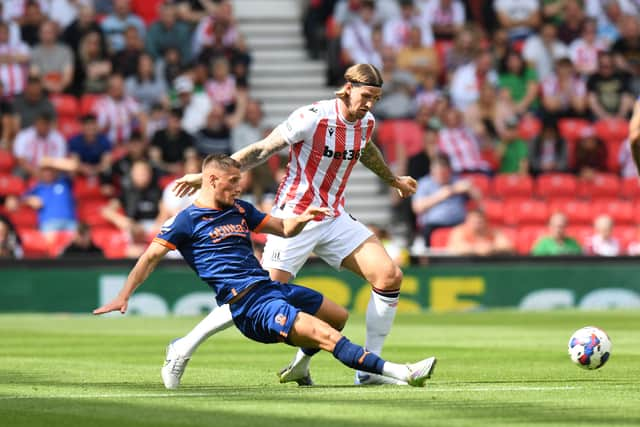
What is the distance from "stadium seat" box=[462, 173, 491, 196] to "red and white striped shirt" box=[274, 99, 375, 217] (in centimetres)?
1320

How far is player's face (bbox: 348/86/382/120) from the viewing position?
1016 cm

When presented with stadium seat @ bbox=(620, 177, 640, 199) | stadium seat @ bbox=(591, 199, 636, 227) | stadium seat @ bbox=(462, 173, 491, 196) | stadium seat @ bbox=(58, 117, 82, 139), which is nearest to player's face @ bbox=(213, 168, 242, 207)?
stadium seat @ bbox=(58, 117, 82, 139)

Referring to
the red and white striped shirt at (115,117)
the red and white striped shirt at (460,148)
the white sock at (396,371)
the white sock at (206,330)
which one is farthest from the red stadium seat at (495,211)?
the white sock at (396,371)

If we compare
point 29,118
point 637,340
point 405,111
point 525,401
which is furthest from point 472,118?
point 525,401

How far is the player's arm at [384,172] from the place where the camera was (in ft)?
35.3

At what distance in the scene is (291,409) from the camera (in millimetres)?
8031

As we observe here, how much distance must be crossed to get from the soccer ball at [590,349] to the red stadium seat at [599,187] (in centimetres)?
1456

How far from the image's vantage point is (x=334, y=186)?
10.5 meters

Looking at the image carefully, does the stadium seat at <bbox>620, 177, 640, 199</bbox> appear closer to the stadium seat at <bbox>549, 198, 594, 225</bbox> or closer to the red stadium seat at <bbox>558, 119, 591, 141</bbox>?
the stadium seat at <bbox>549, 198, 594, 225</bbox>

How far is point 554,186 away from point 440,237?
2978 millimetres

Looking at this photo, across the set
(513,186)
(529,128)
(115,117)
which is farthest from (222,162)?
(529,128)

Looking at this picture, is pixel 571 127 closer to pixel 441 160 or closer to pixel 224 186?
pixel 441 160

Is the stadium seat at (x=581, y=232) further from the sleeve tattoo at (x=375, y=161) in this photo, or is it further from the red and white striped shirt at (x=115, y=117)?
the sleeve tattoo at (x=375, y=161)

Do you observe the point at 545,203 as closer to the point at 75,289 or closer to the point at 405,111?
the point at 405,111
